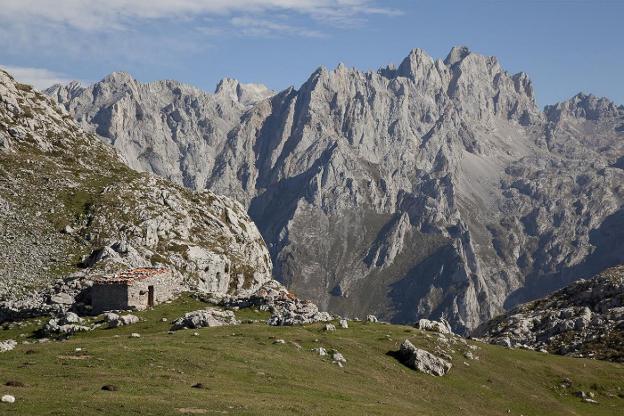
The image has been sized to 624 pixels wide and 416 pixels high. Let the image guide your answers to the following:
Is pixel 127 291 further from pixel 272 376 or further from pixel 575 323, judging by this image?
pixel 575 323

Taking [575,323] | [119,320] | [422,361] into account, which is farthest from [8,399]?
[575,323]

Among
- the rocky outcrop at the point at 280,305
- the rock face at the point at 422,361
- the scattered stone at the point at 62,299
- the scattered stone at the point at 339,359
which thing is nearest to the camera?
the scattered stone at the point at 339,359

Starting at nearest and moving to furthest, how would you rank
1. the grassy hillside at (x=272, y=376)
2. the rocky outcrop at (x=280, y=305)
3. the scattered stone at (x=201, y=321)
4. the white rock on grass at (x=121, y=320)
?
1. the grassy hillside at (x=272, y=376)
2. the scattered stone at (x=201, y=321)
3. the white rock on grass at (x=121, y=320)
4. the rocky outcrop at (x=280, y=305)

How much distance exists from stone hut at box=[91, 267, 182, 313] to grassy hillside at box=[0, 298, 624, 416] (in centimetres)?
253

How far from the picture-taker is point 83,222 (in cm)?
10744

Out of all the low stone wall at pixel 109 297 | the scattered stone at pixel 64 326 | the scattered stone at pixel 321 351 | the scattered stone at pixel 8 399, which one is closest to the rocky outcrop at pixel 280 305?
the low stone wall at pixel 109 297

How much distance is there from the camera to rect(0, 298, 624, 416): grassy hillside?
4088 centimetres

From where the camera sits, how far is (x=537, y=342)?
365ft

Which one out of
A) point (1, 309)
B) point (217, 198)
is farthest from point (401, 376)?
point (217, 198)

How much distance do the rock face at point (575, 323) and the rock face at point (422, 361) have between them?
32172 mm

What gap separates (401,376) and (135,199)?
2786 inches

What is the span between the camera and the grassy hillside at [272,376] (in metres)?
40.9

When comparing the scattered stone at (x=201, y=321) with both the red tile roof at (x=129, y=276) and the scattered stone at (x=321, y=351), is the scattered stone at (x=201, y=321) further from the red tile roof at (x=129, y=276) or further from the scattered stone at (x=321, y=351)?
the scattered stone at (x=321, y=351)

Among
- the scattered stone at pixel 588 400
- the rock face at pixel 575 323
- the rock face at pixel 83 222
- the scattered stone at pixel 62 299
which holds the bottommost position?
the scattered stone at pixel 588 400
